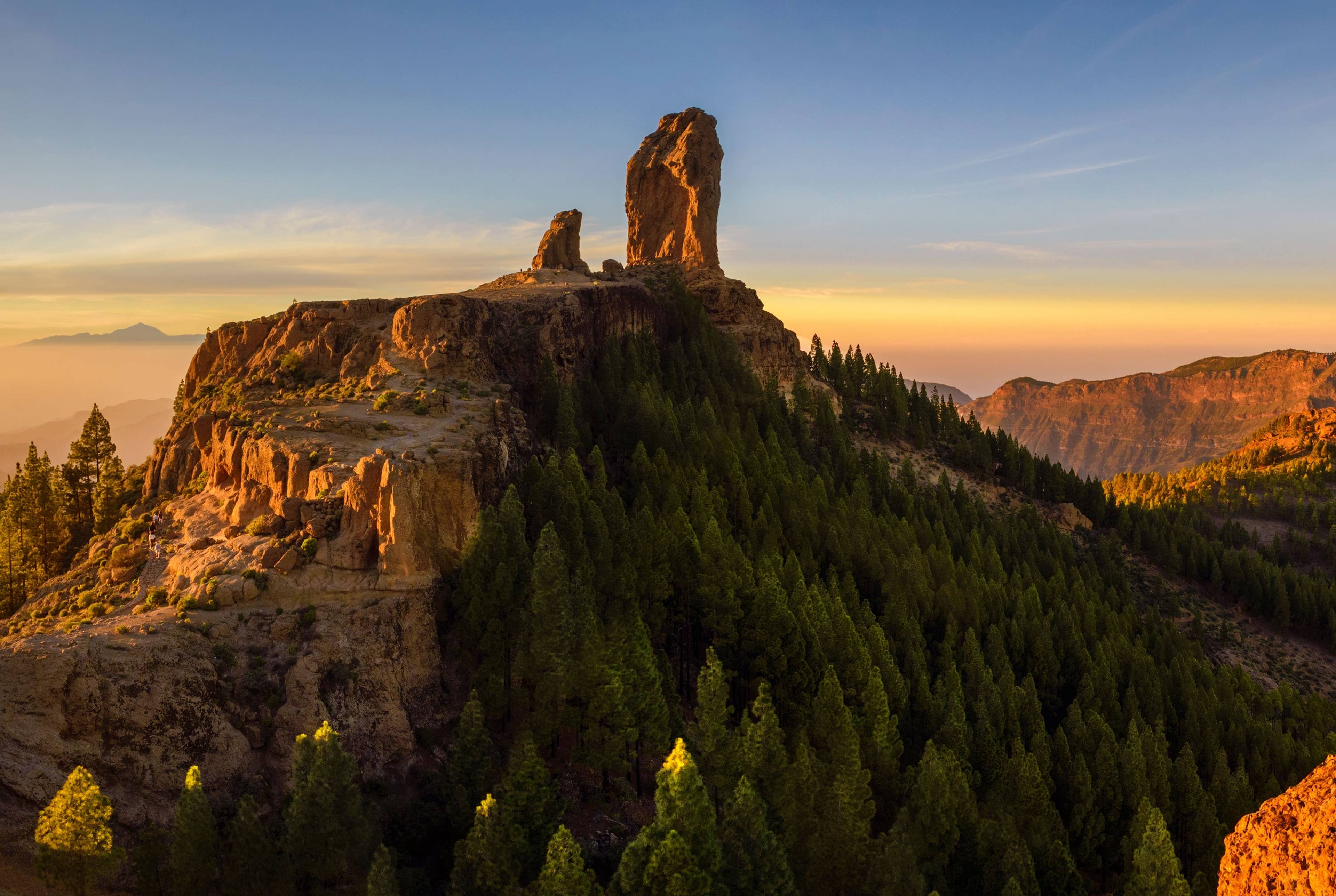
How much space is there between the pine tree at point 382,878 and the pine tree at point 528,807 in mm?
5122

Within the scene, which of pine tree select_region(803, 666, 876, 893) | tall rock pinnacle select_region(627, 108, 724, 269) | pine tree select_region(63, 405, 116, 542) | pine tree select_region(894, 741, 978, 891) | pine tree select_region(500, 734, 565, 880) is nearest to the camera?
pine tree select_region(500, 734, 565, 880)

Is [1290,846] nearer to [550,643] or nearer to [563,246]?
[550,643]

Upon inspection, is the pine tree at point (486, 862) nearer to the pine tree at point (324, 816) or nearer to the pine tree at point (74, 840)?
the pine tree at point (324, 816)

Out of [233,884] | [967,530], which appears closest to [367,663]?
[233,884]

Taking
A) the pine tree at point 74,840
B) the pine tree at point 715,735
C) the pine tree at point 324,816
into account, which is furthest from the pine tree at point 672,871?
the pine tree at point 74,840

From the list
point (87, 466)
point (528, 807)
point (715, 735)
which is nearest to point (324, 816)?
point (528, 807)

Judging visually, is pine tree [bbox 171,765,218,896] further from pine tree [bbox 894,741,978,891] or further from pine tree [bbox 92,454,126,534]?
pine tree [bbox 92,454,126,534]

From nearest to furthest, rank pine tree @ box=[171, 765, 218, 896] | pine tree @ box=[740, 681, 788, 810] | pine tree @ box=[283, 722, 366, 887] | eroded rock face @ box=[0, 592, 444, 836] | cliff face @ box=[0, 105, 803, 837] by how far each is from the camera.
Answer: pine tree @ box=[171, 765, 218, 896] < eroded rock face @ box=[0, 592, 444, 836] < pine tree @ box=[283, 722, 366, 887] < cliff face @ box=[0, 105, 803, 837] < pine tree @ box=[740, 681, 788, 810]

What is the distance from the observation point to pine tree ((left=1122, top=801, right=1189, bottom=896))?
5025 centimetres

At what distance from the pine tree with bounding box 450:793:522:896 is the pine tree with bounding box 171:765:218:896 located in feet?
34.1

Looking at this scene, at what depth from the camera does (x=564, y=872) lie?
3728 centimetres

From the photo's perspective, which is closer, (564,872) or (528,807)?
(564,872)

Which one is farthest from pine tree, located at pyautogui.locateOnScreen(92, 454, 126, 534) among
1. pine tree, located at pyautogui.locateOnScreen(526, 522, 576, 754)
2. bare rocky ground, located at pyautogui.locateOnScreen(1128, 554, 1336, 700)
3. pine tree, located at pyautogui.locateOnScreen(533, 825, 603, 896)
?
bare rocky ground, located at pyautogui.locateOnScreen(1128, 554, 1336, 700)

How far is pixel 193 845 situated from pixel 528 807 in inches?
590
